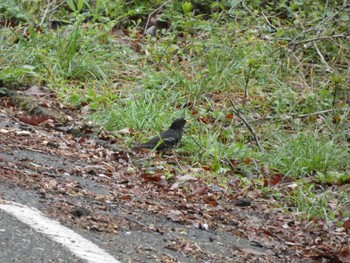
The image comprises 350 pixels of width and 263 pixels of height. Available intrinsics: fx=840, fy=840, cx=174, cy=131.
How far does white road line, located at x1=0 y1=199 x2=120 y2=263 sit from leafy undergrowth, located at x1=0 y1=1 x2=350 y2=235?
102 inches

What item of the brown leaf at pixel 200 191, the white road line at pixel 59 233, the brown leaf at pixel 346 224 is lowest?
the brown leaf at pixel 346 224

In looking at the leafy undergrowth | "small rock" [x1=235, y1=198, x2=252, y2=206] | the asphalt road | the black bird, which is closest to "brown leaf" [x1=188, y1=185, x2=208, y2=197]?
"small rock" [x1=235, y1=198, x2=252, y2=206]

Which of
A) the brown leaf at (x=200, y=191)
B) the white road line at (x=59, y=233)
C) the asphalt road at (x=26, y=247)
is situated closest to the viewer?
the asphalt road at (x=26, y=247)

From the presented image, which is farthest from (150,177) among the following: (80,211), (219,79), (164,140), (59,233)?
(219,79)

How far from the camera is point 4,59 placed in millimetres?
8609

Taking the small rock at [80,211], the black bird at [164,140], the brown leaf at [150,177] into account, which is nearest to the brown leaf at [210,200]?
the brown leaf at [150,177]

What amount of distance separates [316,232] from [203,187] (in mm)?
941

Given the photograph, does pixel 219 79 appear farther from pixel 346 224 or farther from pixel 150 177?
pixel 346 224

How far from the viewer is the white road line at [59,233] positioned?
3.43 metres

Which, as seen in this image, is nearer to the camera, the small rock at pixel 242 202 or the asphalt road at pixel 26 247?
the asphalt road at pixel 26 247

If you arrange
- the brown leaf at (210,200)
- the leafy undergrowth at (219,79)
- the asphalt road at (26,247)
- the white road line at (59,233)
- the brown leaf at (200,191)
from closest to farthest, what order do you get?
the asphalt road at (26,247), the white road line at (59,233), the brown leaf at (210,200), the brown leaf at (200,191), the leafy undergrowth at (219,79)

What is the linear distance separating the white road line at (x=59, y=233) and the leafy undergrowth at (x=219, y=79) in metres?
2.59

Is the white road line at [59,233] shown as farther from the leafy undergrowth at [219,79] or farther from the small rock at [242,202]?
the leafy undergrowth at [219,79]

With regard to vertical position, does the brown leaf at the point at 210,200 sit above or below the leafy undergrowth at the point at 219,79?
above
